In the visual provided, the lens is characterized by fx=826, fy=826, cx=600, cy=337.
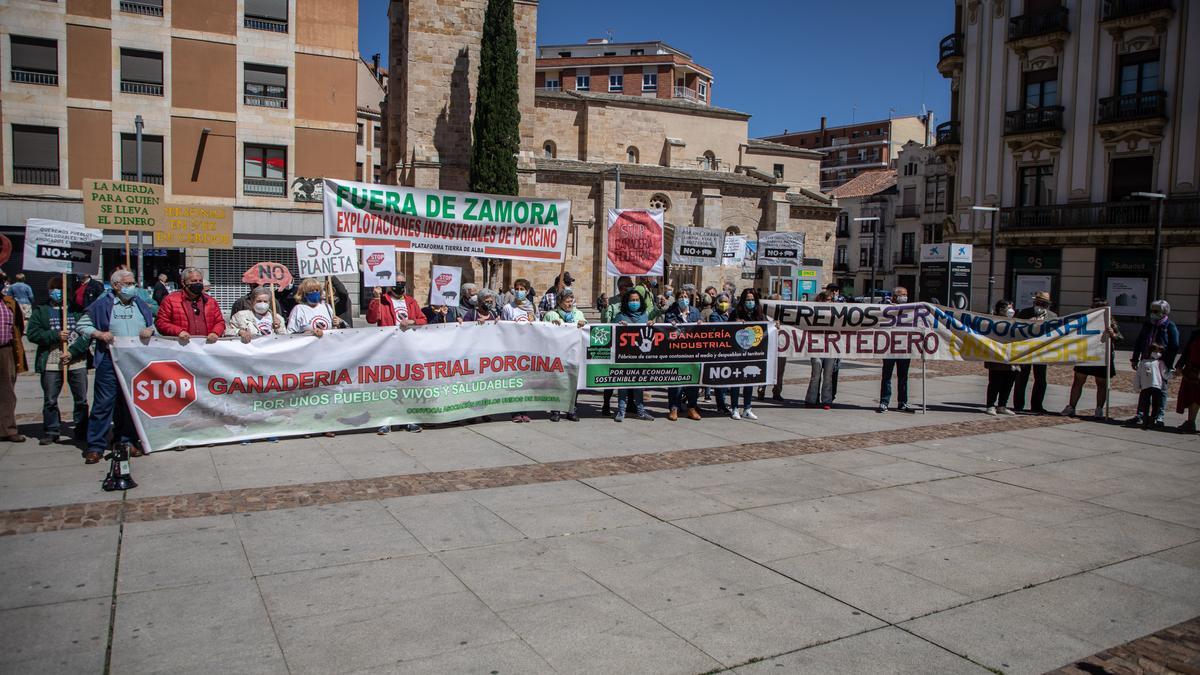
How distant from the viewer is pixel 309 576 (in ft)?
17.5

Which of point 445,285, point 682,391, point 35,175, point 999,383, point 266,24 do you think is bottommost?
point 682,391

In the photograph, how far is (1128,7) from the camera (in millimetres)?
31766

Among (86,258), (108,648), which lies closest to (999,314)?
(108,648)

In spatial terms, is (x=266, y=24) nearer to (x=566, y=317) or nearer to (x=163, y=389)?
(x=566, y=317)

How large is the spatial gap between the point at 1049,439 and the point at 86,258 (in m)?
13.9

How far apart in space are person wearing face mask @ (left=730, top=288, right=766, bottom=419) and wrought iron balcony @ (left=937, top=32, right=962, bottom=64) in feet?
99.9

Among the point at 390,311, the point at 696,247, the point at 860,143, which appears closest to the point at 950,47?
the point at 696,247

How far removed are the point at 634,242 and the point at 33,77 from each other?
82.9 ft

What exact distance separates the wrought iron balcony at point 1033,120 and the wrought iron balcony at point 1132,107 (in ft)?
5.07

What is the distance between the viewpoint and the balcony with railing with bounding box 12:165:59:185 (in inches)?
1097

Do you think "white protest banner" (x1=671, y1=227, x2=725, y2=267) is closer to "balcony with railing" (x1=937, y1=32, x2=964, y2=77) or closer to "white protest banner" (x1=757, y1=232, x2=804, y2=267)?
"white protest banner" (x1=757, y1=232, x2=804, y2=267)

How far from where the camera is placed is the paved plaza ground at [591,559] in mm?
4453

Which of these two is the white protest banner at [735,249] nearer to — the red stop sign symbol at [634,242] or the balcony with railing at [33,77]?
the red stop sign symbol at [634,242]

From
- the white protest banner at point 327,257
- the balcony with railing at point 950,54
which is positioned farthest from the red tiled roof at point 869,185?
the white protest banner at point 327,257
